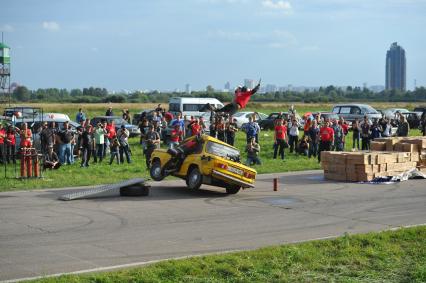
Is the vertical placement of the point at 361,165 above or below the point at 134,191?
above

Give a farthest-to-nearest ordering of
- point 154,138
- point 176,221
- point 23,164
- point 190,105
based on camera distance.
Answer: point 190,105 → point 154,138 → point 23,164 → point 176,221

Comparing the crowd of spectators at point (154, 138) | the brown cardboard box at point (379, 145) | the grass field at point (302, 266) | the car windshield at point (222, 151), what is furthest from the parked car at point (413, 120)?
the grass field at point (302, 266)

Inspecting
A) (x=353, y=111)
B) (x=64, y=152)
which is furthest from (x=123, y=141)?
(x=353, y=111)

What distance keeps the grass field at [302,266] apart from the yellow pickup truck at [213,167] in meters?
7.21

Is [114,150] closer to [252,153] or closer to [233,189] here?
[252,153]

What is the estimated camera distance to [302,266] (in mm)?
10383

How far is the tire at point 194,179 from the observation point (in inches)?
767

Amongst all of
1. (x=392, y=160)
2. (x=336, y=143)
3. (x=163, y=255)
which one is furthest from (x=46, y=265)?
(x=336, y=143)

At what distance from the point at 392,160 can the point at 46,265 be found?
54.1ft

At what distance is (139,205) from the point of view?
1747 cm

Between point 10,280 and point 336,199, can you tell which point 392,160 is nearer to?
point 336,199

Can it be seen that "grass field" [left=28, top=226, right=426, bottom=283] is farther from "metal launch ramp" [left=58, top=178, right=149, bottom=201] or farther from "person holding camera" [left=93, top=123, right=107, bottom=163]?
"person holding camera" [left=93, top=123, right=107, bottom=163]

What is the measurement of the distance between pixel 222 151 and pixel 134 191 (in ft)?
9.34

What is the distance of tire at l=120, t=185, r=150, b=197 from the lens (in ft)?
62.5
